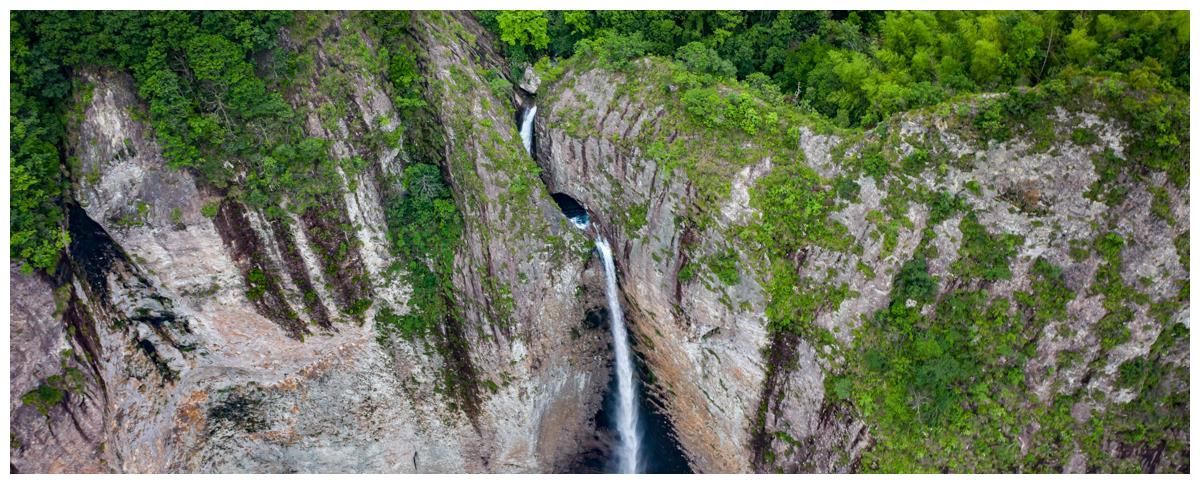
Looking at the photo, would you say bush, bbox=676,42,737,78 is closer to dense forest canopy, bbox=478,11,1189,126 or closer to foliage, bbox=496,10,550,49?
dense forest canopy, bbox=478,11,1189,126

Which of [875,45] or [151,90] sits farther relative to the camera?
[875,45]

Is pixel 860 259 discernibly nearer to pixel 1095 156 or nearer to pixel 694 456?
pixel 1095 156

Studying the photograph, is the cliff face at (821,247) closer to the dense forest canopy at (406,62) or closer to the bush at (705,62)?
the bush at (705,62)

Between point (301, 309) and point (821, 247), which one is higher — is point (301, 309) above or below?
above

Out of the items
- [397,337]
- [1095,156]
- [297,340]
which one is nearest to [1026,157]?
[1095,156]

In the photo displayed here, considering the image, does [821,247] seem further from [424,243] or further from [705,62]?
[424,243]

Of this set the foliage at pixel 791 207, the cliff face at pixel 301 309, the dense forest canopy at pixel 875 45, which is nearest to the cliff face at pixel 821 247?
the foliage at pixel 791 207

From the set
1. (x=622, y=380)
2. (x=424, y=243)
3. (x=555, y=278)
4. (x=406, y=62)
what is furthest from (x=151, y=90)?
(x=622, y=380)
